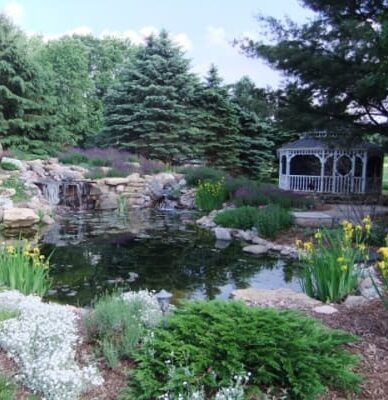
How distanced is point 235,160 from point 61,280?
1503cm

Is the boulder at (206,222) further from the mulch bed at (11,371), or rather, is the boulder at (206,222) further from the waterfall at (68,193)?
the mulch bed at (11,371)

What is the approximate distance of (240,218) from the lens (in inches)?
355

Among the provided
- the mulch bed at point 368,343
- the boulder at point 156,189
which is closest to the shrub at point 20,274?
the mulch bed at point 368,343

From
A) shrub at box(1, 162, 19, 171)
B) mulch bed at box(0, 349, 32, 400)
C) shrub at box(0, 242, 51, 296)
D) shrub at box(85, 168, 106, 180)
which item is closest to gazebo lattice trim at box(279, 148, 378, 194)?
shrub at box(85, 168, 106, 180)

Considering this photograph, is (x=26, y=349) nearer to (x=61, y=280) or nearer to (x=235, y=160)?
(x=61, y=280)

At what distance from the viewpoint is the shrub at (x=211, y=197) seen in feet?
39.1

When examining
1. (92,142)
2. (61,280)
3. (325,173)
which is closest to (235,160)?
(325,173)

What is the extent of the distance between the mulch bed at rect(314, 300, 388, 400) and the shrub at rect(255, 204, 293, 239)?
447 centimetres

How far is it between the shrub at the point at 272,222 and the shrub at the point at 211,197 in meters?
3.31

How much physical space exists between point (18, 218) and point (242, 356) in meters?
7.43

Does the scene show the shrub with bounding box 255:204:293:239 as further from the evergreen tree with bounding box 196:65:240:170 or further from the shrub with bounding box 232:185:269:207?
the evergreen tree with bounding box 196:65:240:170

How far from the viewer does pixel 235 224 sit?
9.10 meters

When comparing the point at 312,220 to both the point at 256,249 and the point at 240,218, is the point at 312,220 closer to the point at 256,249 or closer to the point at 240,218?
the point at 240,218

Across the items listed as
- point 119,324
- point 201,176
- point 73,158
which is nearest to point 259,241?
point 119,324
